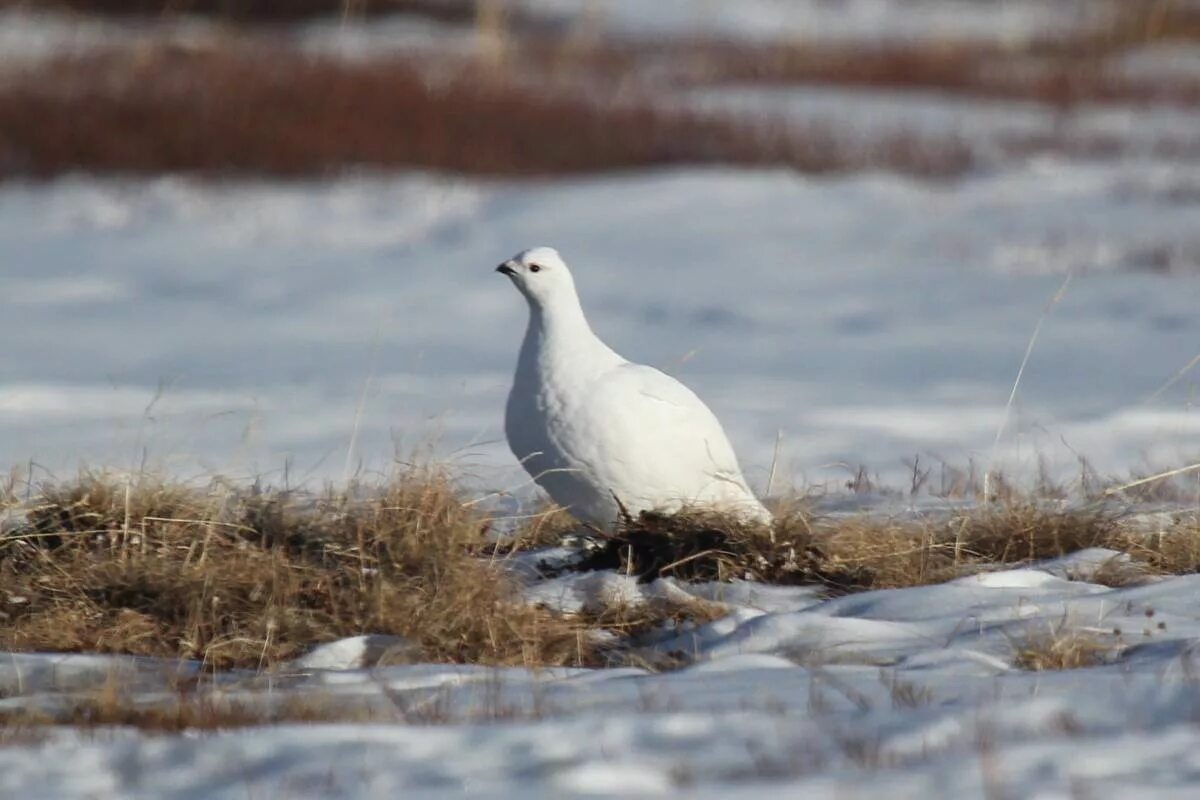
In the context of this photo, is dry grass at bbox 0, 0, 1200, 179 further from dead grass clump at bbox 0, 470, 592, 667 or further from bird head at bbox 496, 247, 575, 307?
dead grass clump at bbox 0, 470, 592, 667

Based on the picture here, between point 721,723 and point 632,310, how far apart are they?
7.60m

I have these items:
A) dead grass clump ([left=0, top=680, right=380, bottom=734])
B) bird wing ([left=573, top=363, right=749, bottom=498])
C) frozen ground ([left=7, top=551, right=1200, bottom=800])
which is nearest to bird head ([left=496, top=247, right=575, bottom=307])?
bird wing ([left=573, top=363, right=749, bottom=498])

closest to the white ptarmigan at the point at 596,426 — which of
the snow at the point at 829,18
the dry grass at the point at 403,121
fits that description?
the dry grass at the point at 403,121

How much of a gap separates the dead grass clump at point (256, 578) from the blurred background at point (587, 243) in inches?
30.1

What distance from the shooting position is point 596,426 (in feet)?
12.5

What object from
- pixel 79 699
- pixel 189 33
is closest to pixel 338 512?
pixel 79 699

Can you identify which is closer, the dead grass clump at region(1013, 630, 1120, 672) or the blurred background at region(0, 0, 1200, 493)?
the dead grass clump at region(1013, 630, 1120, 672)

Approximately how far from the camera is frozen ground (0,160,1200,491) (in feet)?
21.4

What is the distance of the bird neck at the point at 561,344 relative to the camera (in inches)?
153

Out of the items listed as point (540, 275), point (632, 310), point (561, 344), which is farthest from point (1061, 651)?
point (632, 310)

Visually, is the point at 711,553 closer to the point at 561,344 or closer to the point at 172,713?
the point at 561,344

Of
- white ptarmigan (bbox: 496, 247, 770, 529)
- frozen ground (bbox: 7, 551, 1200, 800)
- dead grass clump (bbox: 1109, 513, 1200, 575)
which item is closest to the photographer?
frozen ground (bbox: 7, 551, 1200, 800)

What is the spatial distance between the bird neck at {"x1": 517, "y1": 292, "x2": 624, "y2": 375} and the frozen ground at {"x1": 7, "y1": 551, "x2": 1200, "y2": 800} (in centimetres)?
70

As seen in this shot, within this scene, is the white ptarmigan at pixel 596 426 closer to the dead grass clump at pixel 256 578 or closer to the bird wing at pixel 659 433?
the bird wing at pixel 659 433
